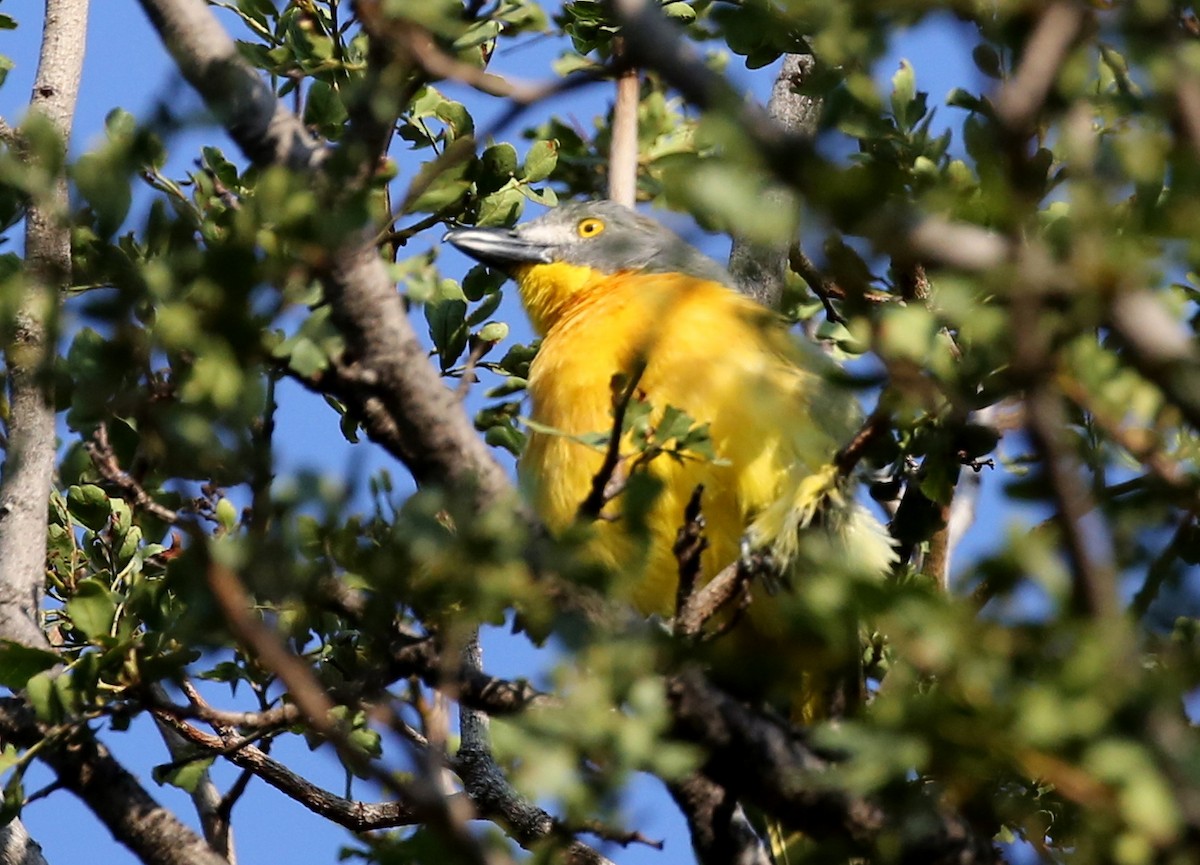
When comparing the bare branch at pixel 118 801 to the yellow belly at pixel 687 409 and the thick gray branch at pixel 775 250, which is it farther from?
the thick gray branch at pixel 775 250

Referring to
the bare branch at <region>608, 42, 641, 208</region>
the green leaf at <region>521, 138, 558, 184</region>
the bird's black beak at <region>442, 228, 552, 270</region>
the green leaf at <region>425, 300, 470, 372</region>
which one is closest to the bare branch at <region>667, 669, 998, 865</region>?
the green leaf at <region>425, 300, 470, 372</region>

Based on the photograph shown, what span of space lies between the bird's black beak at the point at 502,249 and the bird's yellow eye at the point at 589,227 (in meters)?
0.15

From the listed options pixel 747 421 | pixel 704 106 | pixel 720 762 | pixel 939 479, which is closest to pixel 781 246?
pixel 747 421

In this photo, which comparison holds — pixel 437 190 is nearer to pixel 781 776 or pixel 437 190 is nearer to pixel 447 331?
pixel 781 776

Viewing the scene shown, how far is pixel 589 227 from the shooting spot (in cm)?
613

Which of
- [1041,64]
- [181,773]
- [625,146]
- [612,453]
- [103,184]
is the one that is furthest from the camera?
[625,146]

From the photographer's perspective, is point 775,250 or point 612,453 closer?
point 612,453

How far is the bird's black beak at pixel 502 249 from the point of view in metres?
6.00

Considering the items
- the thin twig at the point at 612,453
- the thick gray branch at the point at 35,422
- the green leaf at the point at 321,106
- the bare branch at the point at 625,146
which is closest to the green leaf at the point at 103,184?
the thick gray branch at the point at 35,422

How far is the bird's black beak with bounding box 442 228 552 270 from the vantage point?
19.7 feet

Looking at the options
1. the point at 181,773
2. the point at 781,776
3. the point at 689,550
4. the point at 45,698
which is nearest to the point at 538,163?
the point at 689,550

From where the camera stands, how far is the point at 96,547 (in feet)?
15.6

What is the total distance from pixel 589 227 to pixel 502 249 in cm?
36

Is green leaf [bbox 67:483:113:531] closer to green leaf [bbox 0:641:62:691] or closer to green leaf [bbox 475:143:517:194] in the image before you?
green leaf [bbox 0:641:62:691]
